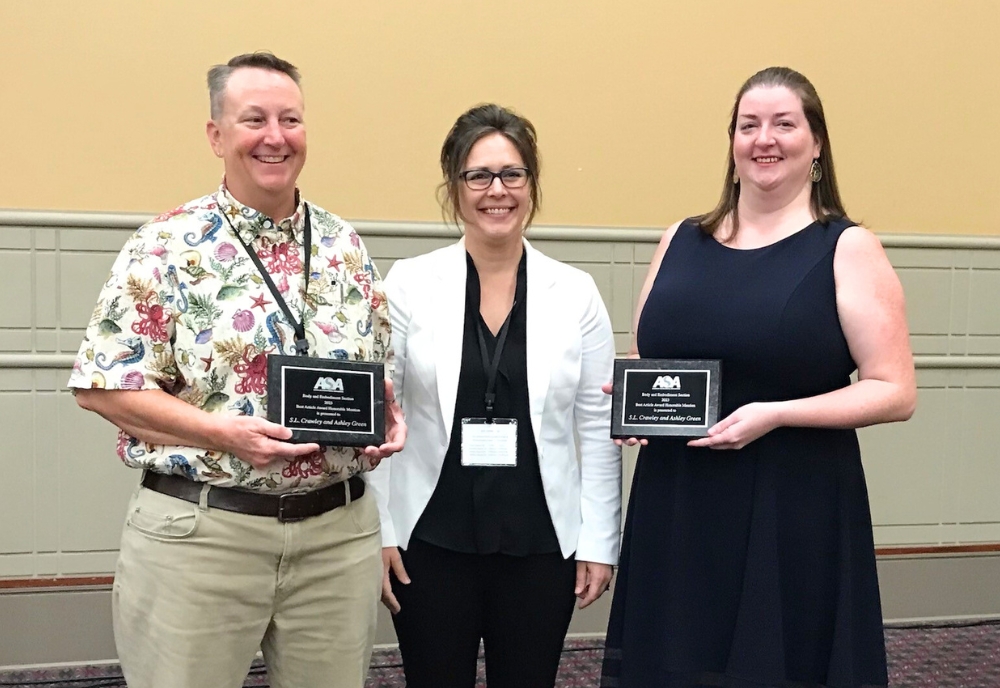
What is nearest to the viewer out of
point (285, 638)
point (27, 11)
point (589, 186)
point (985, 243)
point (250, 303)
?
point (250, 303)

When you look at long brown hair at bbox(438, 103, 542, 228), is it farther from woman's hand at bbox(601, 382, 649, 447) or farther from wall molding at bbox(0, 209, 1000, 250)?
wall molding at bbox(0, 209, 1000, 250)

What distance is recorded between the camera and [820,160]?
6.66 feet

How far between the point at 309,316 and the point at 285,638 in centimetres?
60

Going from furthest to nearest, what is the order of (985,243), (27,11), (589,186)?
(985,243), (589,186), (27,11)

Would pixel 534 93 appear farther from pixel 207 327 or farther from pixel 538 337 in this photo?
pixel 207 327

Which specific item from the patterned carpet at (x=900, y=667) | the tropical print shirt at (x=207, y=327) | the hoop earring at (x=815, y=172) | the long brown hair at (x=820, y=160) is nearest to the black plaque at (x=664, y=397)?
the long brown hair at (x=820, y=160)

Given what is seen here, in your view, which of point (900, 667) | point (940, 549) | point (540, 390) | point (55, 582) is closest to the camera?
point (540, 390)

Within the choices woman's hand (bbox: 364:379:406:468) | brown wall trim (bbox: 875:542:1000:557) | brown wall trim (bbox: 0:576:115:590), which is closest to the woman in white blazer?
woman's hand (bbox: 364:379:406:468)

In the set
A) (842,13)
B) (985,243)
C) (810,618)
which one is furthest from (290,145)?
(985,243)

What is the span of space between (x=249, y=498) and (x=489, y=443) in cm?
53

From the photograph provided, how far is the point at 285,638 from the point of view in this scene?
1857mm

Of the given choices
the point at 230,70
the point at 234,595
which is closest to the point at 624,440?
the point at 234,595

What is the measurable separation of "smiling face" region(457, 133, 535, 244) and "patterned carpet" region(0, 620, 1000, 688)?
75.3 inches

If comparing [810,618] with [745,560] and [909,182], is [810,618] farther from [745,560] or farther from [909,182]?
[909,182]
